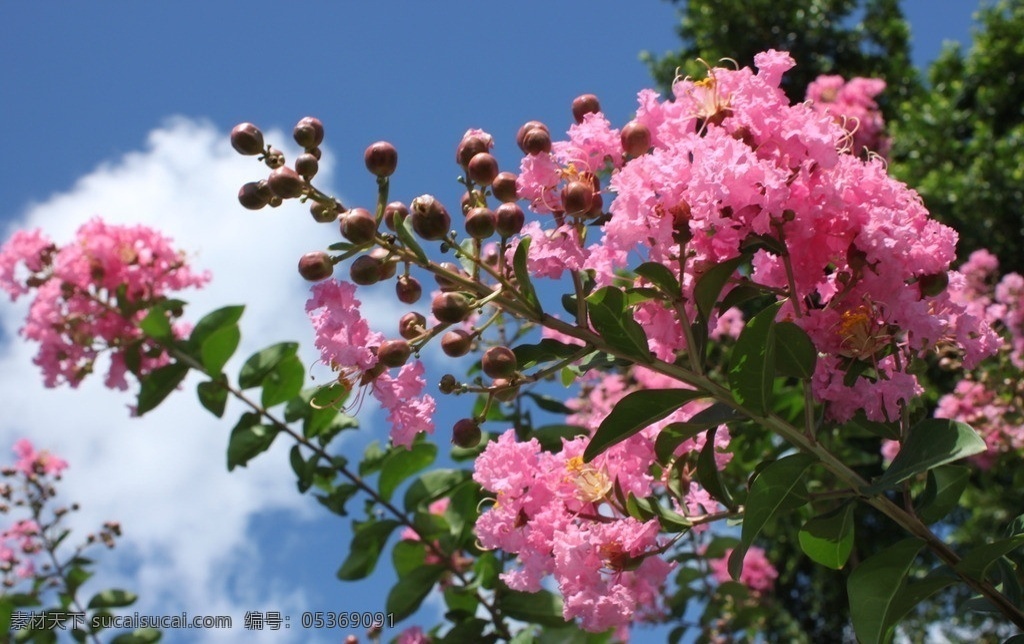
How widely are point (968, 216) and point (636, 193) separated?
18.7 feet

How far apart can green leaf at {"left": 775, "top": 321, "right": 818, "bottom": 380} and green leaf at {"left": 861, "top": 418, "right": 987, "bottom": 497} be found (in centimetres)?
14

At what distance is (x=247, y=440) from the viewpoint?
2.24 m

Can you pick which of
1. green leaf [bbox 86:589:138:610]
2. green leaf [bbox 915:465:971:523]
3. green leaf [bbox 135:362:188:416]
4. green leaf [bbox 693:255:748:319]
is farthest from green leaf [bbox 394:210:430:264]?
green leaf [bbox 86:589:138:610]

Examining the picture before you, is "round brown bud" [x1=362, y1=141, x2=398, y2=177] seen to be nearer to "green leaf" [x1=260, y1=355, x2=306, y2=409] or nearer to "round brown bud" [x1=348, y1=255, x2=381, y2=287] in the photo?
"round brown bud" [x1=348, y1=255, x2=381, y2=287]

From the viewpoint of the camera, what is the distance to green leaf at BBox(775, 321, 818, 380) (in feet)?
3.62

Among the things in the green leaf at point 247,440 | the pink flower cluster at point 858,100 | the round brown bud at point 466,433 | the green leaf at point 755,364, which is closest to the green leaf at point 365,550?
the green leaf at point 247,440

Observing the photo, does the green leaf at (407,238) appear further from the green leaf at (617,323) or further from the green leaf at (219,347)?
the green leaf at (219,347)

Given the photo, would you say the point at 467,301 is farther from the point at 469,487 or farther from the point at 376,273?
the point at 469,487

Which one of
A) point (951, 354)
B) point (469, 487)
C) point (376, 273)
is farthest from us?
point (951, 354)

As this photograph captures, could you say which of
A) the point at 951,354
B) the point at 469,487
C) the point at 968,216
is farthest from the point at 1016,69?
the point at 469,487

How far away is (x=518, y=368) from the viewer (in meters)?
1.20

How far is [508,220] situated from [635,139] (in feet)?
0.71

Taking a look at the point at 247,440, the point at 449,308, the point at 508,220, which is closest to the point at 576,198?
the point at 508,220

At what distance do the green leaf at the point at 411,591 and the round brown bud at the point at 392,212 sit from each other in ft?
3.79
